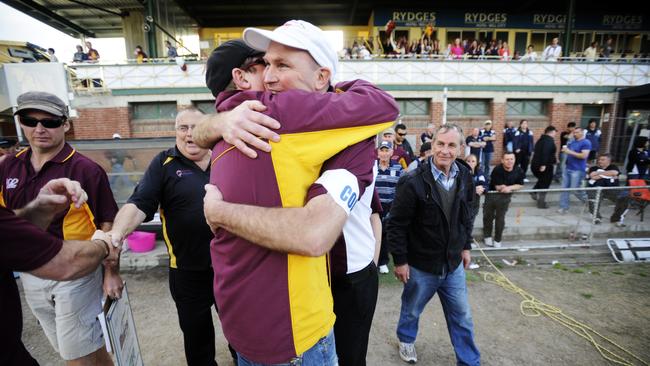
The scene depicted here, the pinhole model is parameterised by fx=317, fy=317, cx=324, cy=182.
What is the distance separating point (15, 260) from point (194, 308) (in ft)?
5.24

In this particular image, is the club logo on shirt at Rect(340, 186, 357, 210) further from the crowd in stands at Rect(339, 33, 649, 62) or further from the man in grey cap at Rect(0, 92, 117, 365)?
the crowd in stands at Rect(339, 33, 649, 62)

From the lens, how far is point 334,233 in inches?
42.6

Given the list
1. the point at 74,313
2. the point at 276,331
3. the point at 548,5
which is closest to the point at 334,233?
the point at 276,331

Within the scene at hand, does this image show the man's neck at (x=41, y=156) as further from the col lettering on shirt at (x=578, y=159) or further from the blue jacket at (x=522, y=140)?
the blue jacket at (x=522, y=140)

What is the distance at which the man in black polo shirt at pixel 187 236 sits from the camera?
8.79ft

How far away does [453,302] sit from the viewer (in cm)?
298

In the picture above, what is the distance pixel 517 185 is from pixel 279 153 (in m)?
6.79

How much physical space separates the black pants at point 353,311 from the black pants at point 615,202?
6.67 m

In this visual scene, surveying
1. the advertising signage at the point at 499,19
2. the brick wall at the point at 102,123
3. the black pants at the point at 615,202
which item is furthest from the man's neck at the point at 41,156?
the advertising signage at the point at 499,19

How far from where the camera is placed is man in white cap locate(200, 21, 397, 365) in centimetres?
106

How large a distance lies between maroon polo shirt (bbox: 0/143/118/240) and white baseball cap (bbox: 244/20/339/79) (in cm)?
215

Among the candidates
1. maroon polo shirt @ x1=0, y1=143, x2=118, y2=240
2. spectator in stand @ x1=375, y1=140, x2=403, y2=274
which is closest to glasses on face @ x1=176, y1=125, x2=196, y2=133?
maroon polo shirt @ x1=0, y1=143, x2=118, y2=240

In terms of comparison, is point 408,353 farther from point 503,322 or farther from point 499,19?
point 499,19

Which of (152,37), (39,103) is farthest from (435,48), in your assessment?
(39,103)
